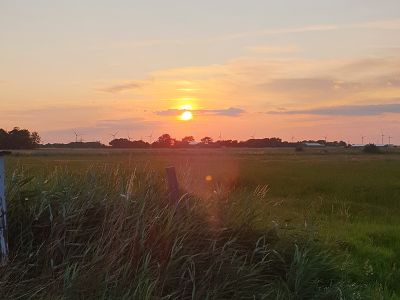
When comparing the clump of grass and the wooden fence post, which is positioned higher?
the wooden fence post

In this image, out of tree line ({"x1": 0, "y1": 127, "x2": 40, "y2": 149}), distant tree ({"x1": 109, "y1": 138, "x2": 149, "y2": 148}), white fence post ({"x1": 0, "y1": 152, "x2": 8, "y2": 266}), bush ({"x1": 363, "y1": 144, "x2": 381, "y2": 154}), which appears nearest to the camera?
white fence post ({"x1": 0, "y1": 152, "x2": 8, "y2": 266})

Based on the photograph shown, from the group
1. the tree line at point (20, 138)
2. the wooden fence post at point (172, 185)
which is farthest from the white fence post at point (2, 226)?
the tree line at point (20, 138)

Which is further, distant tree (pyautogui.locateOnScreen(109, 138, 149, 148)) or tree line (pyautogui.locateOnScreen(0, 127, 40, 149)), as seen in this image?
distant tree (pyautogui.locateOnScreen(109, 138, 149, 148))

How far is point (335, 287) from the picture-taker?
21.7 feet

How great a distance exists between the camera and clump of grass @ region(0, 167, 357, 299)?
5.31m

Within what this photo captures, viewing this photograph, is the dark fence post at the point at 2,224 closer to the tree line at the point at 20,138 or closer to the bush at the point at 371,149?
the tree line at the point at 20,138

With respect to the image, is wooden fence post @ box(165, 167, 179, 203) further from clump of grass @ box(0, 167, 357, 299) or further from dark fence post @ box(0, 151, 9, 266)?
dark fence post @ box(0, 151, 9, 266)

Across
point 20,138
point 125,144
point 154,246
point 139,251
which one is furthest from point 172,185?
point 125,144

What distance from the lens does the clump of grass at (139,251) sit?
5.31 meters

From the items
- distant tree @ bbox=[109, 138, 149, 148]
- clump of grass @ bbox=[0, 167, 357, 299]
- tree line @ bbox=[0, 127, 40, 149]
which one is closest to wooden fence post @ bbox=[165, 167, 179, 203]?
A: clump of grass @ bbox=[0, 167, 357, 299]

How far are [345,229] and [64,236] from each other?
8.99m

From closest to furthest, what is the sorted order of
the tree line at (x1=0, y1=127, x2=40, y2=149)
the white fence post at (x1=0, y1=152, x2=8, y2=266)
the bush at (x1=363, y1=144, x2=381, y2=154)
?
1. the white fence post at (x1=0, y1=152, x2=8, y2=266)
2. the tree line at (x1=0, y1=127, x2=40, y2=149)
3. the bush at (x1=363, y1=144, x2=381, y2=154)

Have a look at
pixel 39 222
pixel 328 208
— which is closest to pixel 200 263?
pixel 39 222

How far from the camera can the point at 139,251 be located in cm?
598
